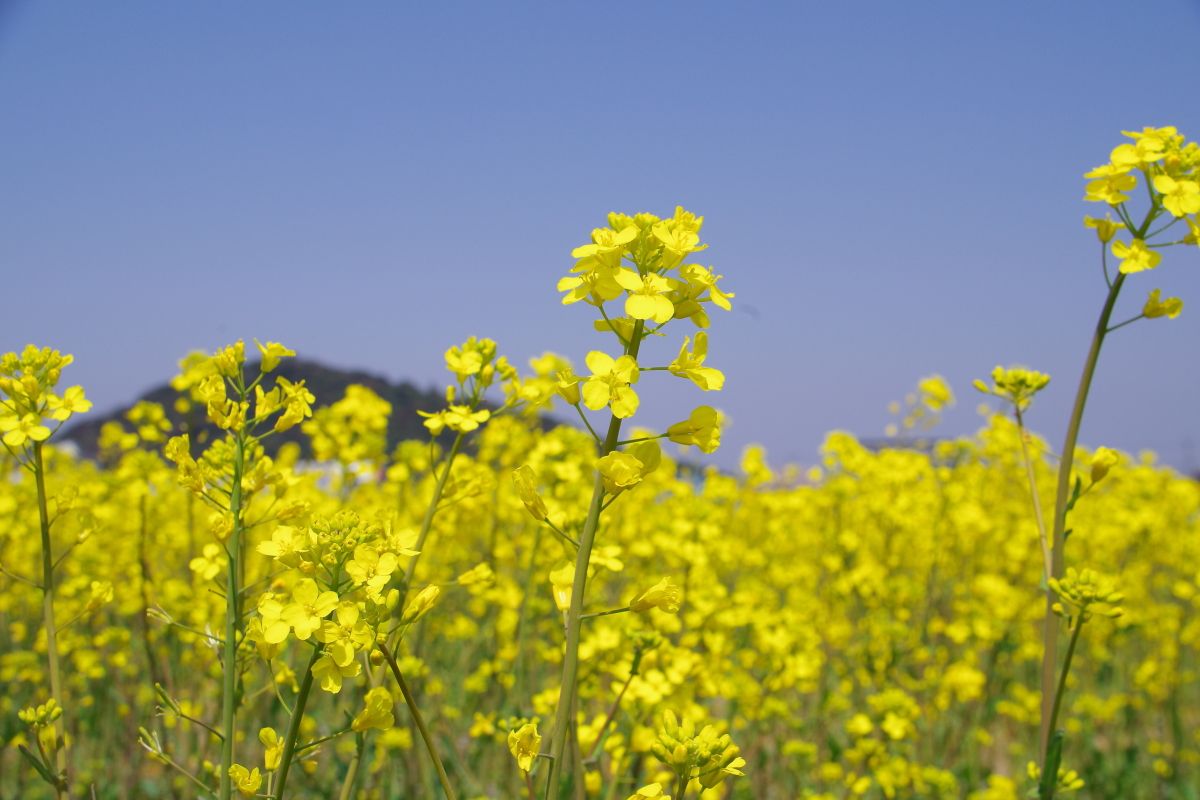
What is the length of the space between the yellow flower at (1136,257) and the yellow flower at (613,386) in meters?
1.46

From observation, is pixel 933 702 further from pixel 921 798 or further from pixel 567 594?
pixel 567 594

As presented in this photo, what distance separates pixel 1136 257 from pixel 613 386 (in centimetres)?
153

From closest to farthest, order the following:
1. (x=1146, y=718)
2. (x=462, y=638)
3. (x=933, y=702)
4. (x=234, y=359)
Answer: (x=234, y=359)
(x=933, y=702)
(x=462, y=638)
(x=1146, y=718)

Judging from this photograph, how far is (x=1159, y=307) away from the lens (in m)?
2.36

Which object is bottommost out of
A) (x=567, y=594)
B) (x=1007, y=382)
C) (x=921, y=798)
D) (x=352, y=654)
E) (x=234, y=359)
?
(x=921, y=798)

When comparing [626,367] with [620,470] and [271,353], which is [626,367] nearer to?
[620,470]

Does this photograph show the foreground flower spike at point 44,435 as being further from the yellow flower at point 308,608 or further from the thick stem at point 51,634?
the yellow flower at point 308,608

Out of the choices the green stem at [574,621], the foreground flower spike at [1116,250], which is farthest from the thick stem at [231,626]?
the foreground flower spike at [1116,250]

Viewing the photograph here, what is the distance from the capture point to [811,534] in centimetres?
884

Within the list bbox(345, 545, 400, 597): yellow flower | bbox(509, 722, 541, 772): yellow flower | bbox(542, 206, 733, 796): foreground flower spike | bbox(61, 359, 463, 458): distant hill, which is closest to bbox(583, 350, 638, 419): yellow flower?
bbox(542, 206, 733, 796): foreground flower spike

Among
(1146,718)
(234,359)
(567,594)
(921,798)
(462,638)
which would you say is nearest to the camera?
(567,594)

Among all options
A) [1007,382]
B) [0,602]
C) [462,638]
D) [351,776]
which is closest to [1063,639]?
[462,638]

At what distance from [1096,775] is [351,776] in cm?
557

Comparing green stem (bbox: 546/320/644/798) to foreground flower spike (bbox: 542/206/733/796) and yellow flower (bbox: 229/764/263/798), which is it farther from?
yellow flower (bbox: 229/764/263/798)
